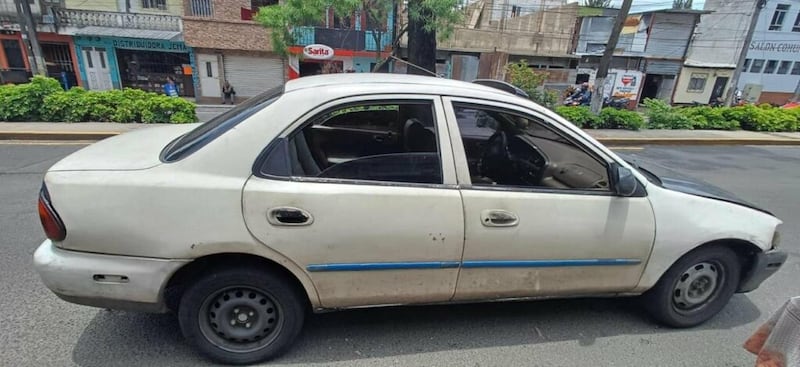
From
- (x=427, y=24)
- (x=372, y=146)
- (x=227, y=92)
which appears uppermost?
(x=427, y=24)

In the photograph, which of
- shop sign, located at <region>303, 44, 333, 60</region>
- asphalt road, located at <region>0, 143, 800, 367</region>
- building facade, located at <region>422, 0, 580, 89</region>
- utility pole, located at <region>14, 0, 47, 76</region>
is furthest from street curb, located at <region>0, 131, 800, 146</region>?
utility pole, located at <region>14, 0, 47, 76</region>

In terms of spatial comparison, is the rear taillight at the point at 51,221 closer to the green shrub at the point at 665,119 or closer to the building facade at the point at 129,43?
the green shrub at the point at 665,119

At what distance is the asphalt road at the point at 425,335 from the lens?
7.47 ft

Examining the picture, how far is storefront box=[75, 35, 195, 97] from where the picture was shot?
18.2 meters

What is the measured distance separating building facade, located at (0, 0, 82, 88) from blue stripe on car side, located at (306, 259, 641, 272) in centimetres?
2270

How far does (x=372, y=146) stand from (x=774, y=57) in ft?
137

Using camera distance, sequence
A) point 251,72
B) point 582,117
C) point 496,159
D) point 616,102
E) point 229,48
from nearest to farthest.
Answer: point 496,159 → point 582,117 → point 229,48 → point 251,72 → point 616,102

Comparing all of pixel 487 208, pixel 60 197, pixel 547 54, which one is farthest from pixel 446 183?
pixel 547 54

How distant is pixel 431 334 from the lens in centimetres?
254

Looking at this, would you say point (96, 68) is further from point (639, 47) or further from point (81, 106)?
point (639, 47)

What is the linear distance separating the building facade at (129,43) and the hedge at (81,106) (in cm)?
1145

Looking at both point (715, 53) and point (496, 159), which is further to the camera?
point (715, 53)

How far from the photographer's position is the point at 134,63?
18938 mm

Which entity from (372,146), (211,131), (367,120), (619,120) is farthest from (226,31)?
(211,131)
